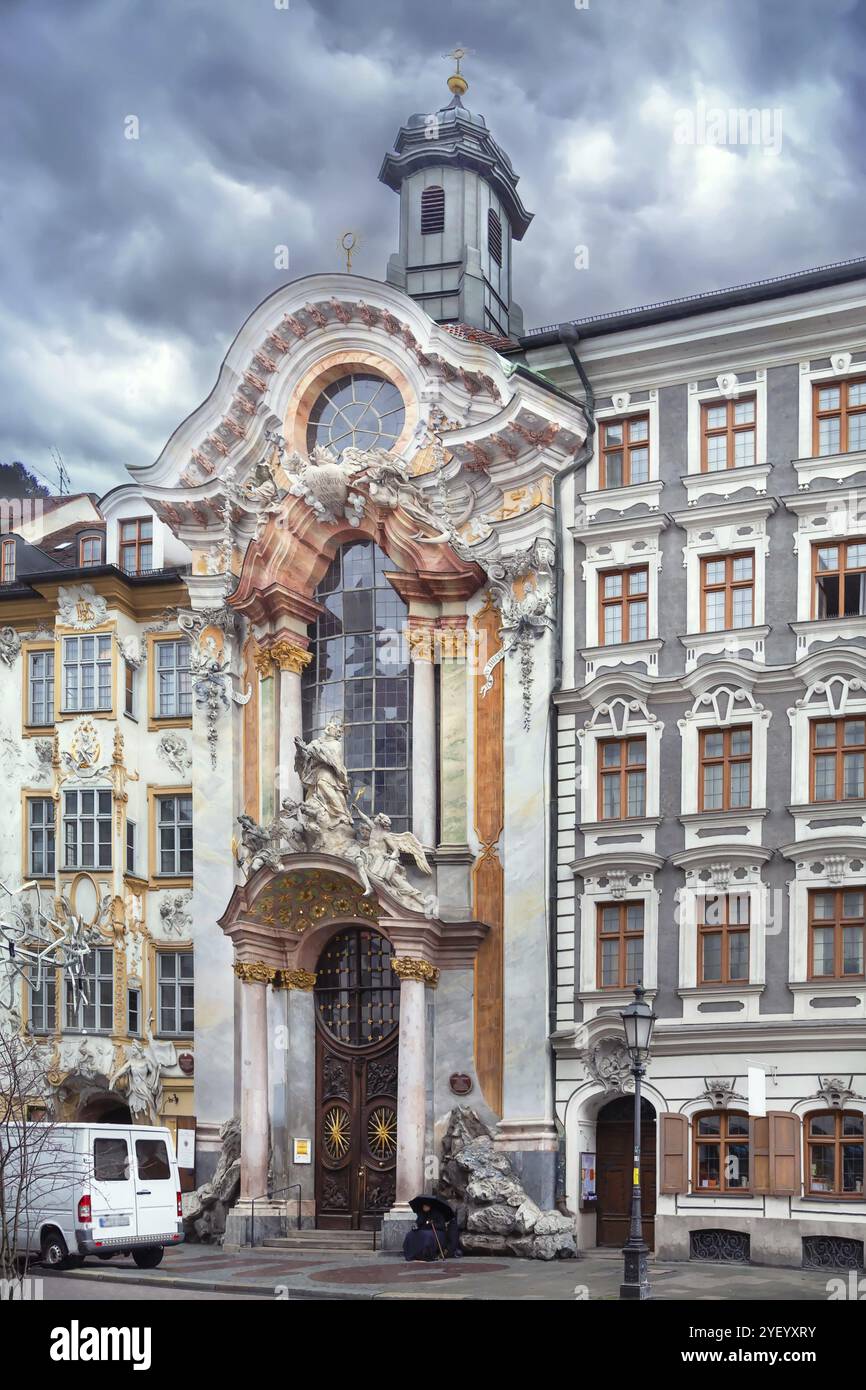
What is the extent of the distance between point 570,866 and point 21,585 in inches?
654

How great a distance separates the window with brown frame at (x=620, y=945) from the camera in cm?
3503

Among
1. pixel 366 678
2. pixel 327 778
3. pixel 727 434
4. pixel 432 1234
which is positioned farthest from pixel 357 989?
pixel 727 434

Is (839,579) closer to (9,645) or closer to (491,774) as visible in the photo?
(491,774)

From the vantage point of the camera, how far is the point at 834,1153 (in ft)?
105

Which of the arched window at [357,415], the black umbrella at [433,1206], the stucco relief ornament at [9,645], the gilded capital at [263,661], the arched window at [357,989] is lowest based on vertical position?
the black umbrella at [433,1206]

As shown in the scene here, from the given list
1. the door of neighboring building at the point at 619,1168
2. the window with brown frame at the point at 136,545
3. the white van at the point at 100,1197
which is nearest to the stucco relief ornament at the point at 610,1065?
the door of neighboring building at the point at 619,1168

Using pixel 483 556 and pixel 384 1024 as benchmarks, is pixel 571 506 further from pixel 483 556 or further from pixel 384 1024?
pixel 384 1024

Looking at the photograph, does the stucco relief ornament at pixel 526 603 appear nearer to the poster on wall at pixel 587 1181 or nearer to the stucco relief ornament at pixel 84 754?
the poster on wall at pixel 587 1181

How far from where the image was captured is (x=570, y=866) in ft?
117

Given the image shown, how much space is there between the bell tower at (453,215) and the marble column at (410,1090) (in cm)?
1585

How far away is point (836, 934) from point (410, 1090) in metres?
8.65

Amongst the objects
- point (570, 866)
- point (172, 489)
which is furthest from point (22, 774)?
point (570, 866)

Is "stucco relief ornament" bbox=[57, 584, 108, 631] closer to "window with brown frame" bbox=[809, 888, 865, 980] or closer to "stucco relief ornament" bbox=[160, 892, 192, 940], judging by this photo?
"stucco relief ornament" bbox=[160, 892, 192, 940]
